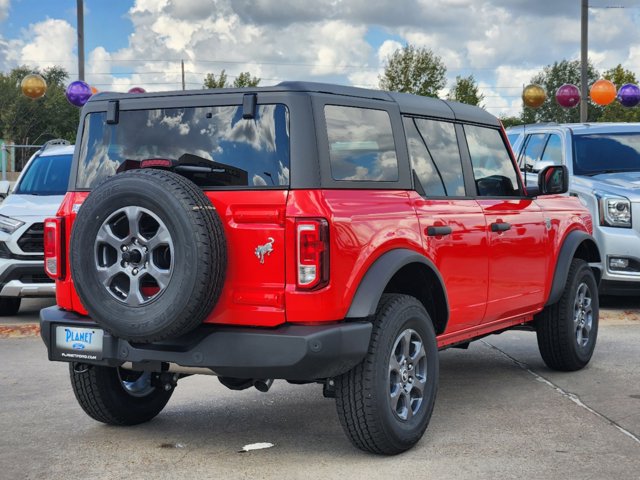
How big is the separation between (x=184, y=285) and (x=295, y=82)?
1156mm

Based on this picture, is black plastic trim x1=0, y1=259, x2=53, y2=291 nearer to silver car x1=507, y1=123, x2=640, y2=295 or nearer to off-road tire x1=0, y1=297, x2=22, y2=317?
off-road tire x1=0, y1=297, x2=22, y2=317

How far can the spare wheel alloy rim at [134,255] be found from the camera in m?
4.71

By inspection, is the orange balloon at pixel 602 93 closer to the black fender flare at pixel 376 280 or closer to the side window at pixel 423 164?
the side window at pixel 423 164

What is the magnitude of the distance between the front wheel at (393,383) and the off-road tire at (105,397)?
1468 mm

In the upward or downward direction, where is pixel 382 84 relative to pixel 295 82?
upward

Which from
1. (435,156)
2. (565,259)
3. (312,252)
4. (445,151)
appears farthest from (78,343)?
(565,259)

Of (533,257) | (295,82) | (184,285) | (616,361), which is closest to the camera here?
(184,285)

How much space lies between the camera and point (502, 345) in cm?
908

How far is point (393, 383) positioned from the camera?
5.23m

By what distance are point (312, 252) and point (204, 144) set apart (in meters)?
0.84

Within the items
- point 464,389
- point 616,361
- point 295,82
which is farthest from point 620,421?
point 295,82

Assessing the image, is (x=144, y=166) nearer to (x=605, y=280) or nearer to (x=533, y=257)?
(x=533, y=257)

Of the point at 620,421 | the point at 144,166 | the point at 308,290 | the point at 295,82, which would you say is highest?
the point at 295,82

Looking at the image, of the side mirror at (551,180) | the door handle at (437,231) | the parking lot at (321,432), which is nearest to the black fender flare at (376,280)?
the door handle at (437,231)
